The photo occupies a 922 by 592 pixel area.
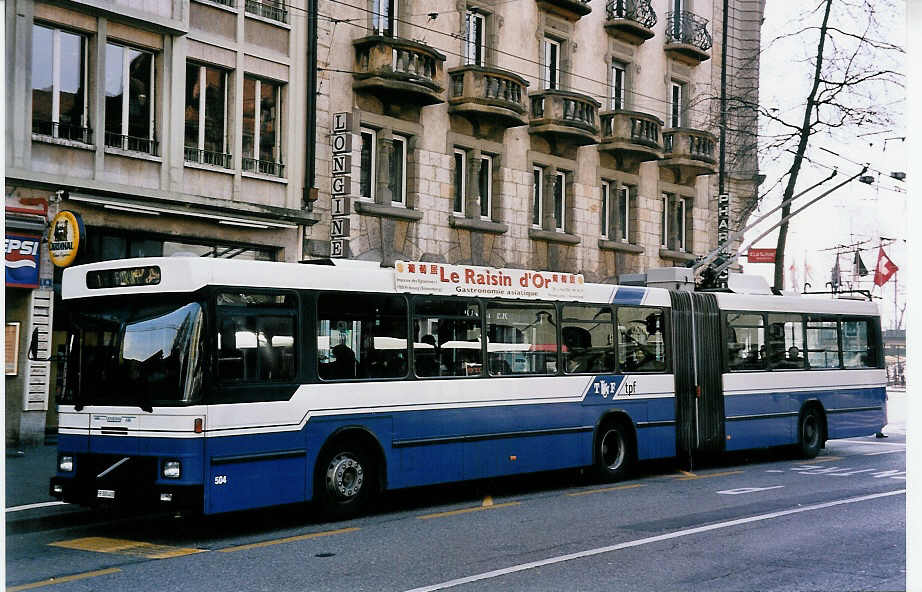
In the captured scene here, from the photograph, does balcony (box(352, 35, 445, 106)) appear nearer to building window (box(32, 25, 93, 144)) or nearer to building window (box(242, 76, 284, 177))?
building window (box(242, 76, 284, 177))

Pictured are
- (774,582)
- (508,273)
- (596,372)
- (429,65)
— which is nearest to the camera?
(774,582)

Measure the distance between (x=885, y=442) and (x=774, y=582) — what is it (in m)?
18.3

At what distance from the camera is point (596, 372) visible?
673 inches

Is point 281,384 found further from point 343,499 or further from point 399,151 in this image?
point 399,151

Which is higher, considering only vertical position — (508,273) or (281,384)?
(508,273)

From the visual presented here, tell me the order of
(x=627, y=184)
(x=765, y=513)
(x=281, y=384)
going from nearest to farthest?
(x=281, y=384) < (x=765, y=513) < (x=627, y=184)

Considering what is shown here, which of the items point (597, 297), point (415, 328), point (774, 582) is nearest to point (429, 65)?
point (597, 297)

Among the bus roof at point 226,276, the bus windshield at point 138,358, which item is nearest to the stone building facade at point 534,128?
the bus roof at point 226,276

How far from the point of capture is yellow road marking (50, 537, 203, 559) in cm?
1061

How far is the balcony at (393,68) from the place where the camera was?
2434cm

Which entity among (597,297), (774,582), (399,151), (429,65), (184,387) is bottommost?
(774,582)

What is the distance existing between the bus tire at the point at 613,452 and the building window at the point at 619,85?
16.8m

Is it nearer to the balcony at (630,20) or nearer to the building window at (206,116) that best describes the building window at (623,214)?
the balcony at (630,20)

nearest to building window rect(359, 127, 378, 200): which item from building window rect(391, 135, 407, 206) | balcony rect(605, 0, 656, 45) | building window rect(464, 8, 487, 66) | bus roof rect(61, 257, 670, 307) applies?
building window rect(391, 135, 407, 206)
